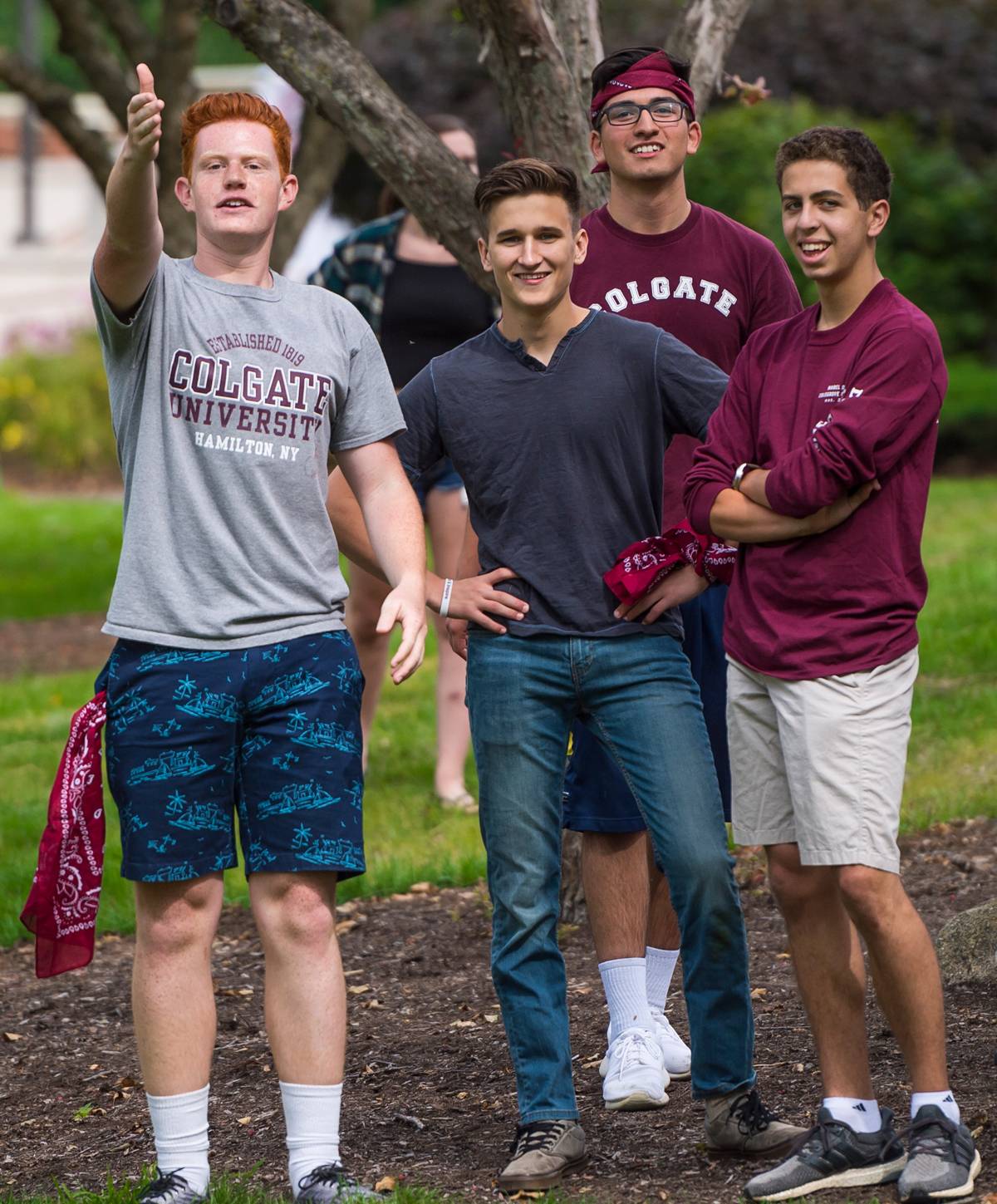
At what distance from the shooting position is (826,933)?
3451mm

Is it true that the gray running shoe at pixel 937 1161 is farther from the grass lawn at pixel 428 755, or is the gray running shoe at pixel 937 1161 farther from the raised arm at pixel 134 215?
the grass lawn at pixel 428 755

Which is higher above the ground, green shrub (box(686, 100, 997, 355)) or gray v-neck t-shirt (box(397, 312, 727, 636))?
green shrub (box(686, 100, 997, 355))

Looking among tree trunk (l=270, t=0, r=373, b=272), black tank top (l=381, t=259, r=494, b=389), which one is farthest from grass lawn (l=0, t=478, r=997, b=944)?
tree trunk (l=270, t=0, r=373, b=272)

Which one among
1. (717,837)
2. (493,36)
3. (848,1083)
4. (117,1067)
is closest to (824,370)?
(717,837)

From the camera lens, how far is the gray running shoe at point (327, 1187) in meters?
3.45

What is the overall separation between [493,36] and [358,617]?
2.21 m

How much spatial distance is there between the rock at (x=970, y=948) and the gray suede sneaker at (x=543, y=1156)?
1.38 metres

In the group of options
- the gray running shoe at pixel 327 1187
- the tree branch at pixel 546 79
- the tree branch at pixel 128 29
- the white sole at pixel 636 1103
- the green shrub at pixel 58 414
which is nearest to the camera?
the gray running shoe at pixel 327 1187

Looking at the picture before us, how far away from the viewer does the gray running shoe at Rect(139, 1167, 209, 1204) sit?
3471 mm

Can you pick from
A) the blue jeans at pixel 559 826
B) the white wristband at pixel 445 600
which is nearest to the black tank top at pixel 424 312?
the white wristband at pixel 445 600

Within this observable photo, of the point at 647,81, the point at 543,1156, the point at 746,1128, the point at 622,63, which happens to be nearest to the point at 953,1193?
the point at 746,1128

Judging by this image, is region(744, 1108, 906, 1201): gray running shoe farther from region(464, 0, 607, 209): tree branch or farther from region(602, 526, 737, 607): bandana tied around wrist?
region(464, 0, 607, 209): tree branch

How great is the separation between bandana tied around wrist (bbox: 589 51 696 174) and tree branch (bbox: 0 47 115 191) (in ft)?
20.1

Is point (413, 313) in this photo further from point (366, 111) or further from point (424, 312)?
point (366, 111)
